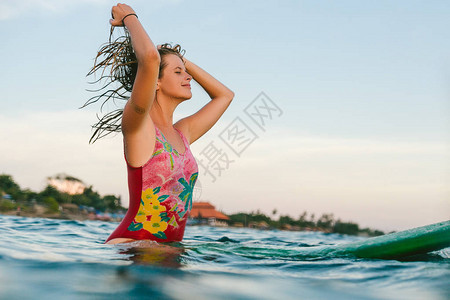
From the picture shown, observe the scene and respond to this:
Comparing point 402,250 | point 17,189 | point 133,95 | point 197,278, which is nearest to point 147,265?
point 197,278

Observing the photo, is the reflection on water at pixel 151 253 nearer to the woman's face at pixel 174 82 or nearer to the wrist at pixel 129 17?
the woman's face at pixel 174 82

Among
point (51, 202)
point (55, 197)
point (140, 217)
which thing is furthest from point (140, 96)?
point (55, 197)

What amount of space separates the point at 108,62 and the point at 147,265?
6.65 ft

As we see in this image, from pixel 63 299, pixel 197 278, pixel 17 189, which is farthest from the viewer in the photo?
pixel 17 189

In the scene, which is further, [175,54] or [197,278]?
[175,54]

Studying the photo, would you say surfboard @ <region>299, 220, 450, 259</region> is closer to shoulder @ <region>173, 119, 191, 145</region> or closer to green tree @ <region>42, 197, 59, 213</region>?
shoulder @ <region>173, 119, 191, 145</region>

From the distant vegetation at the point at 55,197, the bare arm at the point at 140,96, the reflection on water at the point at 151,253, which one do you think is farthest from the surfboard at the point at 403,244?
the distant vegetation at the point at 55,197

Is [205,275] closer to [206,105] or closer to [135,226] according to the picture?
[135,226]

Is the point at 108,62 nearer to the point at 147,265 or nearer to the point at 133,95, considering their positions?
the point at 133,95

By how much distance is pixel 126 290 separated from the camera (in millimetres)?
1571

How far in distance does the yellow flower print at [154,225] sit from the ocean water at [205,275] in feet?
1.06

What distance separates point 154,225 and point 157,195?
8.9 inches

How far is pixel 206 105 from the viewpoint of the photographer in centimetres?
398

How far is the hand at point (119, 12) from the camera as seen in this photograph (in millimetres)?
3051
